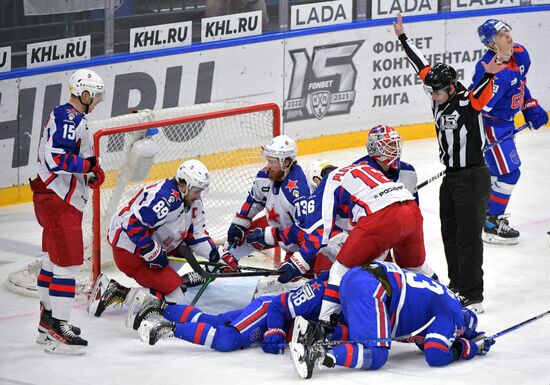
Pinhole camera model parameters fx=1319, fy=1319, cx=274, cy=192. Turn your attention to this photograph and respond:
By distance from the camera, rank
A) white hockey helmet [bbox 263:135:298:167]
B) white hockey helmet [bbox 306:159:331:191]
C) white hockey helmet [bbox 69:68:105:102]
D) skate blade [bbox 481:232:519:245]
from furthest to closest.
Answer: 1. skate blade [bbox 481:232:519:245]
2. white hockey helmet [bbox 306:159:331:191]
3. white hockey helmet [bbox 263:135:298:167]
4. white hockey helmet [bbox 69:68:105:102]

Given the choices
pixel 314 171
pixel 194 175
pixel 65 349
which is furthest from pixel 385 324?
pixel 314 171

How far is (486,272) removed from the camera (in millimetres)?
7617

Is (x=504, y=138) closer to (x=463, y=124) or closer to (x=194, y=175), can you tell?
(x=463, y=124)

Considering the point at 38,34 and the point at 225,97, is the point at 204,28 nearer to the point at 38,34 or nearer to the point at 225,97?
the point at 225,97

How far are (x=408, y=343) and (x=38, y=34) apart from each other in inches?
152

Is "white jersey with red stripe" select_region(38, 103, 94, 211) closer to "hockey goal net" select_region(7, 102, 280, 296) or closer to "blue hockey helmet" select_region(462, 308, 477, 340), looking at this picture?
"hockey goal net" select_region(7, 102, 280, 296)

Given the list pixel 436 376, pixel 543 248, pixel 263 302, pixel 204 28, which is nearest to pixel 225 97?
pixel 204 28

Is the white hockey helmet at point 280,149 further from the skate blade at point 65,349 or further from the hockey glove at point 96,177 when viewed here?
the skate blade at point 65,349

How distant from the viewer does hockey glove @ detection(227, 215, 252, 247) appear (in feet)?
23.5

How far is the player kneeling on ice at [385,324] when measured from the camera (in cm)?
573

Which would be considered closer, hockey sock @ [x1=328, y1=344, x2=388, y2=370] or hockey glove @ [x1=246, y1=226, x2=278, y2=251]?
hockey sock @ [x1=328, y1=344, x2=388, y2=370]

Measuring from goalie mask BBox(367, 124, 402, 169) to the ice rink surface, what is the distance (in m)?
0.94

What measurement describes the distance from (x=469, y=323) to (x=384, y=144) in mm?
986

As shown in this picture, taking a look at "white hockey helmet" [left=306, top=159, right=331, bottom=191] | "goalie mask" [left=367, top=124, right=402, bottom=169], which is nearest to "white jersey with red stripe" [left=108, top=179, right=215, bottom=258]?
"white hockey helmet" [left=306, top=159, right=331, bottom=191]
